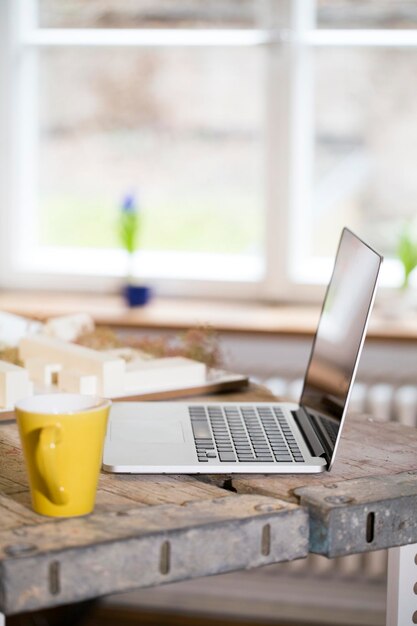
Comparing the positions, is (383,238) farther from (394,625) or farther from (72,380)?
(394,625)

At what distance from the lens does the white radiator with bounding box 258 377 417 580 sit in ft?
9.80

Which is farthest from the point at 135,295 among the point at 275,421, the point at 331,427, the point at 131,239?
the point at 331,427

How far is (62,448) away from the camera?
47.0 inches

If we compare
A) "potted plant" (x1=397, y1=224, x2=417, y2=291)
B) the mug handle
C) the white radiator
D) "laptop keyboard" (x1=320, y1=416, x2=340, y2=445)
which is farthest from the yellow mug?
"potted plant" (x1=397, y1=224, x2=417, y2=291)

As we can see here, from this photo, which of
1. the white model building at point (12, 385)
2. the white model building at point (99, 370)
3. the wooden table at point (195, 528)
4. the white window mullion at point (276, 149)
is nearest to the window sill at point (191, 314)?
the white window mullion at point (276, 149)

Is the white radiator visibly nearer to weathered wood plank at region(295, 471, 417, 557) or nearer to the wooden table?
the wooden table

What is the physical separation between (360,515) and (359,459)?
0.62 feet

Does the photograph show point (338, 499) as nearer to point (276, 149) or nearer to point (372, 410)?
point (372, 410)

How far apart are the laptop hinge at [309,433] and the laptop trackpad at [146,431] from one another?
0.55 feet

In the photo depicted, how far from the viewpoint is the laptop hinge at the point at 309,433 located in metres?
1.45

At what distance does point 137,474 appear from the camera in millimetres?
1397

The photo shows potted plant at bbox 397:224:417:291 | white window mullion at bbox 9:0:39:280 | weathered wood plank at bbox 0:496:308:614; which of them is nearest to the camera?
weathered wood plank at bbox 0:496:308:614

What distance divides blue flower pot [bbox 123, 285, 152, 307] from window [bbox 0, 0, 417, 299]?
5.8 inches

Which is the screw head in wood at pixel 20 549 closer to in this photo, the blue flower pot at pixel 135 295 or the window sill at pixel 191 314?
the window sill at pixel 191 314
